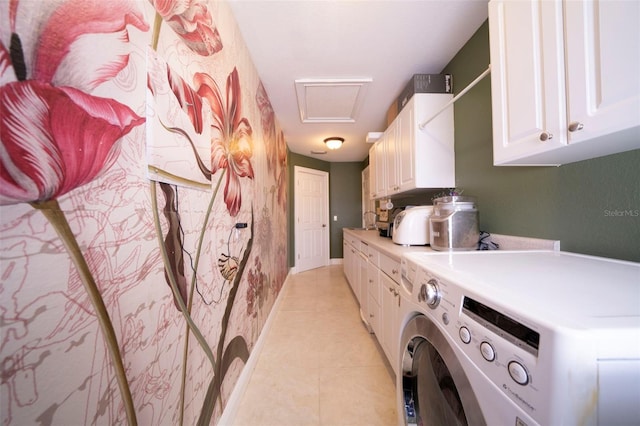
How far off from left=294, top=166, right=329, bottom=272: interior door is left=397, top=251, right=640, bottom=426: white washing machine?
3303mm

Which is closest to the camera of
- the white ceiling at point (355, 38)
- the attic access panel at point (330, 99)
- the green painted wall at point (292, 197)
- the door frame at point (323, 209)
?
the white ceiling at point (355, 38)

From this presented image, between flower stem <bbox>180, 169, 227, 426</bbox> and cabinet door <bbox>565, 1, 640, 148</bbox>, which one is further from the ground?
cabinet door <bbox>565, 1, 640, 148</bbox>

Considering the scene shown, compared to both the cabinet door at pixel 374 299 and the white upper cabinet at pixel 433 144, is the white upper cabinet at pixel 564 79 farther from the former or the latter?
the cabinet door at pixel 374 299

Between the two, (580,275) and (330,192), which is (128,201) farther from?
(330,192)

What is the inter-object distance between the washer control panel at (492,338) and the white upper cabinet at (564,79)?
2.05ft

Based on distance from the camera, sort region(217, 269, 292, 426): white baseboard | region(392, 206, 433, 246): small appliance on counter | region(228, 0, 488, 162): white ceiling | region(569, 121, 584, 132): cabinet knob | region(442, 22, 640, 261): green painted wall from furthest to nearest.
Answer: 1. region(392, 206, 433, 246): small appliance on counter
2. region(228, 0, 488, 162): white ceiling
3. region(217, 269, 292, 426): white baseboard
4. region(442, 22, 640, 261): green painted wall
5. region(569, 121, 584, 132): cabinet knob

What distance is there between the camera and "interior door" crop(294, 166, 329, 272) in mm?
4008

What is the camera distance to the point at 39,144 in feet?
1.28

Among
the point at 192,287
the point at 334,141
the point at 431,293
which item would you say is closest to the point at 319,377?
the point at 192,287

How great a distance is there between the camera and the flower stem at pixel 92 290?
406 mm

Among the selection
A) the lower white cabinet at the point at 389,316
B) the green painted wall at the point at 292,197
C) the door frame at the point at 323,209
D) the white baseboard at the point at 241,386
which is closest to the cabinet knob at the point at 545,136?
the lower white cabinet at the point at 389,316

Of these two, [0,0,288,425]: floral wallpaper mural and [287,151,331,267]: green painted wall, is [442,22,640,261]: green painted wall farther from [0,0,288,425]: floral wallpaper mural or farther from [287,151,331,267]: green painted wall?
[287,151,331,267]: green painted wall

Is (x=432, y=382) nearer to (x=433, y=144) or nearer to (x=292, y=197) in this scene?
(x=433, y=144)

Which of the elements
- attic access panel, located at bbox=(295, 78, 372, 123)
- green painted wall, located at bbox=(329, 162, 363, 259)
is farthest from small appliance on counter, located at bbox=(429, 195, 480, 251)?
green painted wall, located at bbox=(329, 162, 363, 259)
